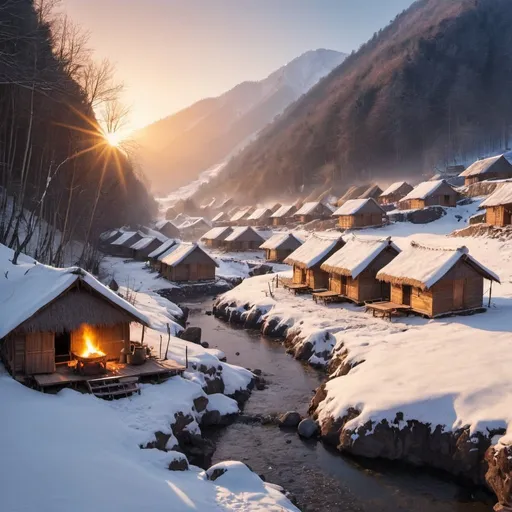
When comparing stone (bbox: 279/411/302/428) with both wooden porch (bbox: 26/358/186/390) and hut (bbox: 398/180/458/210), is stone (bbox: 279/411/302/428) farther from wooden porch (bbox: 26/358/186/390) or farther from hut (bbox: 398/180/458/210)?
hut (bbox: 398/180/458/210)

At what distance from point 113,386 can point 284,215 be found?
65701mm

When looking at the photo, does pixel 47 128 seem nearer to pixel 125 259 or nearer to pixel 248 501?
pixel 125 259

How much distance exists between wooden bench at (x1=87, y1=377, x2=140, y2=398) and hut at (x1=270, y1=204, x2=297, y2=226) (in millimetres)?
63969

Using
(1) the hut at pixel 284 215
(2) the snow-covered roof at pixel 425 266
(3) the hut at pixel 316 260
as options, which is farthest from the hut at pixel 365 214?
(2) the snow-covered roof at pixel 425 266

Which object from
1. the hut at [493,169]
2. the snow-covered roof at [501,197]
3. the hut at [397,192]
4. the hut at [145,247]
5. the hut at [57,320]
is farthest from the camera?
the hut at [397,192]

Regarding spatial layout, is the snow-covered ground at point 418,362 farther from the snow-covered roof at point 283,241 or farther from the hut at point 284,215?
the hut at point 284,215

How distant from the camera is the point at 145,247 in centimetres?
6047

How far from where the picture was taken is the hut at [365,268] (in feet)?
96.8

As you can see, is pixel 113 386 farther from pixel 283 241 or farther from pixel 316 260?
pixel 283 241

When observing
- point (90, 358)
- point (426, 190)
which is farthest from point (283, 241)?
point (90, 358)

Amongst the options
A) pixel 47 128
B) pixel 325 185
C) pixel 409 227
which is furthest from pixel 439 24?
pixel 47 128

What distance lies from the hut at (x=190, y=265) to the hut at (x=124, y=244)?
61.6ft

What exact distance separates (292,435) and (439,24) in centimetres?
12602

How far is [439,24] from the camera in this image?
386ft
